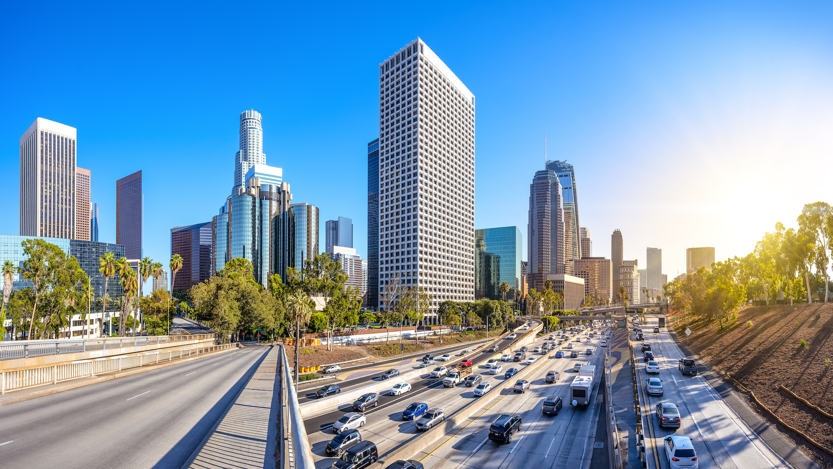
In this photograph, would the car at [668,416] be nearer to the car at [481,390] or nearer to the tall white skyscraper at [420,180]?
the car at [481,390]

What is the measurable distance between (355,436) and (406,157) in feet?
480

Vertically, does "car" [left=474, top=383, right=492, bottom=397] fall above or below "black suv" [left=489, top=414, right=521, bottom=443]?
below

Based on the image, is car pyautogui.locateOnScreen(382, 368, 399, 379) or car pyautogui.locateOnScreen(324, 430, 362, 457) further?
car pyautogui.locateOnScreen(382, 368, 399, 379)

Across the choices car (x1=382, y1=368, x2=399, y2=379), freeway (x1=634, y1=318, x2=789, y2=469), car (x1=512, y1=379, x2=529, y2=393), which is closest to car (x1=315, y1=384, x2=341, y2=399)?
car (x1=382, y1=368, x2=399, y2=379)

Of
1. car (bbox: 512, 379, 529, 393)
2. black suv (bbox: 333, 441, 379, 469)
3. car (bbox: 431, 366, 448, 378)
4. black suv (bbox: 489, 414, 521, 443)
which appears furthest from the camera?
car (bbox: 431, 366, 448, 378)

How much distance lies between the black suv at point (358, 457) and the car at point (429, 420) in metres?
7.85

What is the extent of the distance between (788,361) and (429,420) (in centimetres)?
4305

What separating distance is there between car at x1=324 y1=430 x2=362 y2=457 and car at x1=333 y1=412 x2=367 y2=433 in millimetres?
3224

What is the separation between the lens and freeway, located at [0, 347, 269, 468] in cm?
1560

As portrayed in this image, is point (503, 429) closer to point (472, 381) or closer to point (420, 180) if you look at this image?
point (472, 381)

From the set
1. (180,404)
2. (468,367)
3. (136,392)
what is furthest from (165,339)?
(468,367)

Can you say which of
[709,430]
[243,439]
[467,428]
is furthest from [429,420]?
[709,430]

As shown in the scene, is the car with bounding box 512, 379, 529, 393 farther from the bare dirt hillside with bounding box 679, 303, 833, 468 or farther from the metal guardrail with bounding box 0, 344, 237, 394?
the metal guardrail with bounding box 0, 344, 237, 394

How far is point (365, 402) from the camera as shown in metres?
39.8
